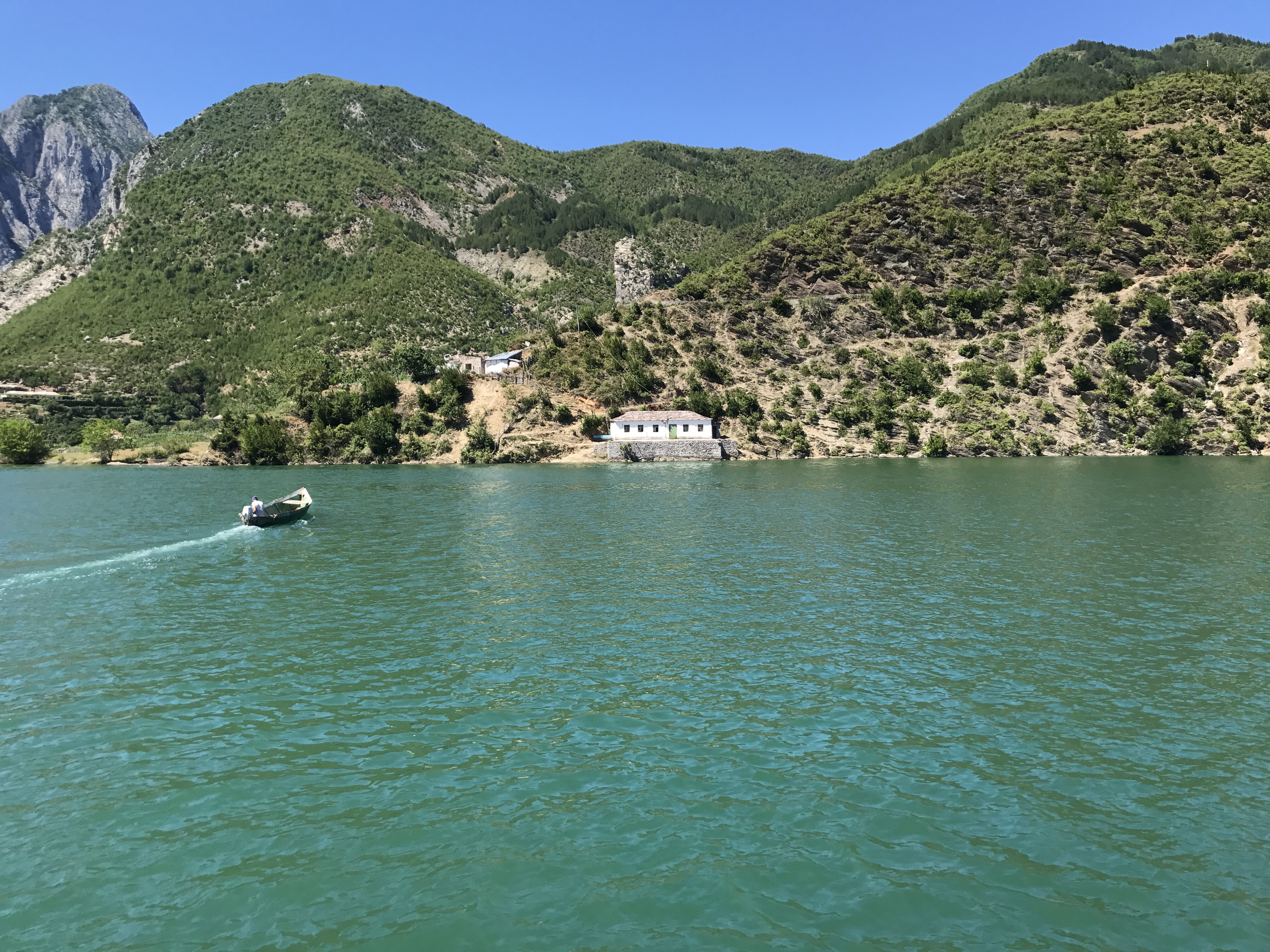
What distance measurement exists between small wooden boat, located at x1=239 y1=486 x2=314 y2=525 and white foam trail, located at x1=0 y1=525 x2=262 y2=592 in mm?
594

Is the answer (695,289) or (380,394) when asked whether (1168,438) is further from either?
(380,394)

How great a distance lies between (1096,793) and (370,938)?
480 inches

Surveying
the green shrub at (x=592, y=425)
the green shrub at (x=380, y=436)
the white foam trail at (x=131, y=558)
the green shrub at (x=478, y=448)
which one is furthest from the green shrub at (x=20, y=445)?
the white foam trail at (x=131, y=558)

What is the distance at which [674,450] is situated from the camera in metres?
106

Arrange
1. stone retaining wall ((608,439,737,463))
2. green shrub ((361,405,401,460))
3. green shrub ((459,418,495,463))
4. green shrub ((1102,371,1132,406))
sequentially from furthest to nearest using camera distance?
1. green shrub ((361,405,401,460))
2. green shrub ((459,418,495,463))
3. stone retaining wall ((608,439,737,463))
4. green shrub ((1102,371,1132,406))

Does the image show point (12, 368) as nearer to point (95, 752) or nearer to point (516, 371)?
point (516, 371)

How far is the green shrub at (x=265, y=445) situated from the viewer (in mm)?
114062

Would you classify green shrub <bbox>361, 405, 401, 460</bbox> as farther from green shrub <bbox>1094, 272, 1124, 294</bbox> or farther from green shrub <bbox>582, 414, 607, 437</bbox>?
green shrub <bbox>1094, 272, 1124, 294</bbox>

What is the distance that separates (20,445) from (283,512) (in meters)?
103

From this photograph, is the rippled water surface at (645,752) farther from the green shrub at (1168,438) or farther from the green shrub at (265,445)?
the green shrub at (265,445)

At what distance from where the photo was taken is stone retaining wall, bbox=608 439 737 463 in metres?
106

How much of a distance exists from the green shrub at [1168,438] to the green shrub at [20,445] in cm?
16179

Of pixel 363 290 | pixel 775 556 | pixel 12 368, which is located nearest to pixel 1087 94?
pixel 363 290

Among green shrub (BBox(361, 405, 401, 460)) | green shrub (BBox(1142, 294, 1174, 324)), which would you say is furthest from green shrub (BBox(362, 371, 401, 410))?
green shrub (BBox(1142, 294, 1174, 324))
